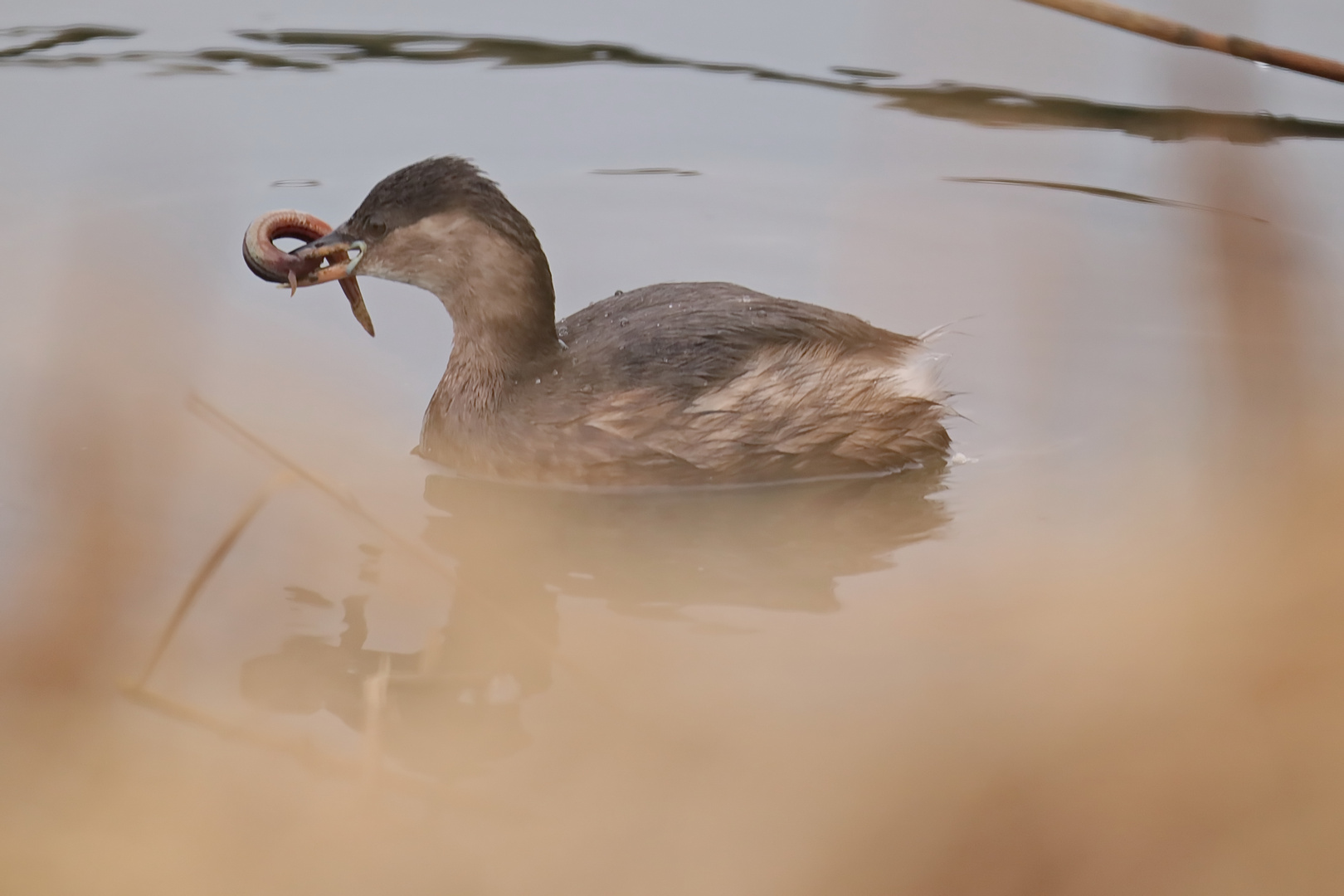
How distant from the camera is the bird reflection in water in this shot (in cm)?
105

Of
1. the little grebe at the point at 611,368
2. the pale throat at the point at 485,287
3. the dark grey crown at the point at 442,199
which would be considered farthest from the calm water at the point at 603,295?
the dark grey crown at the point at 442,199

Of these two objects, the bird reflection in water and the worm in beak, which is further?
the worm in beak

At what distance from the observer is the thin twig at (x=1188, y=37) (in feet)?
3.60

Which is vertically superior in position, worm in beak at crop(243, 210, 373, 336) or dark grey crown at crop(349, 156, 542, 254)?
dark grey crown at crop(349, 156, 542, 254)

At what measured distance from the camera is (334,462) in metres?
1.50

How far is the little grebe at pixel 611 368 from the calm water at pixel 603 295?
13cm

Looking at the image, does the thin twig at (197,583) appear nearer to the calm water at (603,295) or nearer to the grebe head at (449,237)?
the calm water at (603,295)

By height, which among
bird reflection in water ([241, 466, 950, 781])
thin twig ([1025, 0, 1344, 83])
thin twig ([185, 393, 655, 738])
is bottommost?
bird reflection in water ([241, 466, 950, 781])

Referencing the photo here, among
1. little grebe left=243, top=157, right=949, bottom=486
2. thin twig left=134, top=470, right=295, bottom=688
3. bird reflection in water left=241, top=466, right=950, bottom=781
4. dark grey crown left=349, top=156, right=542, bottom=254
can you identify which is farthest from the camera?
dark grey crown left=349, top=156, right=542, bottom=254

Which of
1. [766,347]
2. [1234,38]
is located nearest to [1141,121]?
[766,347]

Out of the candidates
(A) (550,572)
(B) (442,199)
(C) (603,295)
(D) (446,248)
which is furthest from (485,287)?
(A) (550,572)

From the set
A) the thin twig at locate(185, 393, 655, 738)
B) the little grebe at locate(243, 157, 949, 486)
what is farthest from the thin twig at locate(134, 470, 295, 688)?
the little grebe at locate(243, 157, 949, 486)

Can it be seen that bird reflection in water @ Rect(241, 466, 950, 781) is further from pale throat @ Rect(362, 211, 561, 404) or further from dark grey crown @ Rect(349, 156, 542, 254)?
dark grey crown @ Rect(349, 156, 542, 254)

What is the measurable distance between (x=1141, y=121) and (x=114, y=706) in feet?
19.7
